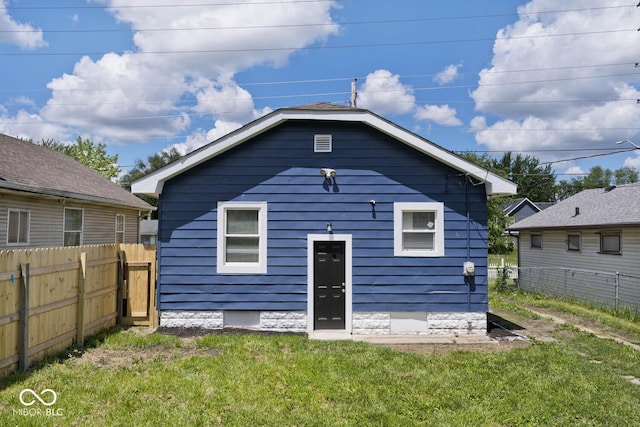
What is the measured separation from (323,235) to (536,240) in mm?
13113

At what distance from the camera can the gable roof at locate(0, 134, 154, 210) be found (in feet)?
36.3

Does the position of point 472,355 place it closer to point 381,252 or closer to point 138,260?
point 381,252

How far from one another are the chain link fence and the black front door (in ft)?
26.2

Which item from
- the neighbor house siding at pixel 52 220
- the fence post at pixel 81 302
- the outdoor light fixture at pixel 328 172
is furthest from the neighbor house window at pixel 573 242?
the neighbor house siding at pixel 52 220

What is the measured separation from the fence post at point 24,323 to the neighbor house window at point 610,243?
15.2m

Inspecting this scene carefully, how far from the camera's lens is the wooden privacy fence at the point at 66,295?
5.88 metres

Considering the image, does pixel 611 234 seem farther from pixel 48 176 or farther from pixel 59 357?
pixel 48 176

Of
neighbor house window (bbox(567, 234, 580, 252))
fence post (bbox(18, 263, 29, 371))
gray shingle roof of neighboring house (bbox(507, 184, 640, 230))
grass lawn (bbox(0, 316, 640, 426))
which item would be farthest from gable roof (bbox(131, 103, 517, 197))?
neighbor house window (bbox(567, 234, 580, 252))

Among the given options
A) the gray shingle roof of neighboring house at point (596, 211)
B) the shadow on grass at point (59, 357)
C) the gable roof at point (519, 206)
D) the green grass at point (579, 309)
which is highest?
the gable roof at point (519, 206)

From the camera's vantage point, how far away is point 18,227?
1123 cm

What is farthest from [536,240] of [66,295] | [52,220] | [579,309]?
[52,220]

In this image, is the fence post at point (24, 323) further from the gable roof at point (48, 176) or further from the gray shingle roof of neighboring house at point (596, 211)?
the gray shingle roof of neighboring house at point (596, 211)

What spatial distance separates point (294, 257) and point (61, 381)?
15.4 feet

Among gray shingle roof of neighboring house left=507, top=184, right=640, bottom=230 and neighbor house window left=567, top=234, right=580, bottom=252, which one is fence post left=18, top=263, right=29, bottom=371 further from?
neighbor house window left=567, top=234, right=580, bottom=252
